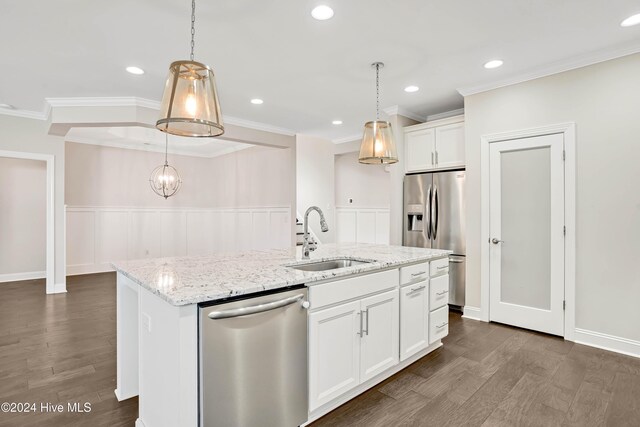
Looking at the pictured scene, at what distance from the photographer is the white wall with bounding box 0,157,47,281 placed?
584 cm

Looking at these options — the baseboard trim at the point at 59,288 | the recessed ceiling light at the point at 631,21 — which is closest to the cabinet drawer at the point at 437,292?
the recessed ceiling light at the point at 631,21

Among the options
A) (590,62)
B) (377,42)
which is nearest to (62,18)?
(377,42)

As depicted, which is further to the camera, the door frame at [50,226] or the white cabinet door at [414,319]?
the door frame at [50,226]

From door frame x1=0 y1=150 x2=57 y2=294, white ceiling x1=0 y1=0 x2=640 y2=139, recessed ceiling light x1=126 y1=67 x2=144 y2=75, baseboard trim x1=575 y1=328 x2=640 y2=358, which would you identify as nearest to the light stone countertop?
baseboard trim x1=575 y1=328 x2=640 y2=358

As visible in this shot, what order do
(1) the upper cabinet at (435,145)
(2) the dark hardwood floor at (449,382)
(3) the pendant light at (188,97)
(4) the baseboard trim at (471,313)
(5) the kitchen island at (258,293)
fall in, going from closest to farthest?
(5) the kitchen island at (258,293) → (3) the pendant light at (188,97) → (2) the dark hardwood floor at (449,382) → (4) the baseboard trim at (471,313) → (1) the upper cabinet at (435,145)

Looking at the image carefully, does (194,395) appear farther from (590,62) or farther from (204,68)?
(590,62)

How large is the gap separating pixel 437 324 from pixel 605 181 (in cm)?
199

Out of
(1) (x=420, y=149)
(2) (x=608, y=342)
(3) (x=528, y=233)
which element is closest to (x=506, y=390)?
(2) (x=608, y=342)

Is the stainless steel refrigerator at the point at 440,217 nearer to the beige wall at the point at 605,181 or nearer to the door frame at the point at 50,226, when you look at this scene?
the beige wall at the point at 605,181

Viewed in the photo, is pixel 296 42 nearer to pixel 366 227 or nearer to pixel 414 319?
pixel 414 319

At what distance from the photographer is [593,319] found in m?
3.09

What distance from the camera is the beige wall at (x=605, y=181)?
290cm

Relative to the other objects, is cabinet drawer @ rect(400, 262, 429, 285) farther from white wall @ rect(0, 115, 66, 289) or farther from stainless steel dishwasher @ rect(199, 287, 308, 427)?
white wall @ rect(0, 115, 66, 289)

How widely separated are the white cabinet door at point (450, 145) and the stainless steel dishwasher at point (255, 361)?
317 centimetres
